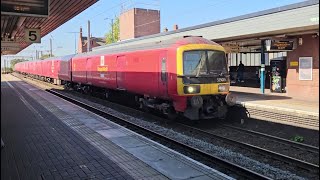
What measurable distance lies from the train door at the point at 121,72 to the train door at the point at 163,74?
3.66m

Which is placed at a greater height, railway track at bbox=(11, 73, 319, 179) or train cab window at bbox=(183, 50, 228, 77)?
train cab window at bbox=(183, 50, 228, 77)

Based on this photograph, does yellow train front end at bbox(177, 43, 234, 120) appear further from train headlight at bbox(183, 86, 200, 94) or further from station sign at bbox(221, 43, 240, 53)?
station sign at bbox(221, 43, 240, 53)

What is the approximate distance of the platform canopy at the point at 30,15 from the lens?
12.2 ft

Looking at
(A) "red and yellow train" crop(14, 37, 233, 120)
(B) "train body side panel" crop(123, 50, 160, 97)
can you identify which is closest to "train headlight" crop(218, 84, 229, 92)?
(A) "red and yellow train" crop(14, 37, 233, 120)

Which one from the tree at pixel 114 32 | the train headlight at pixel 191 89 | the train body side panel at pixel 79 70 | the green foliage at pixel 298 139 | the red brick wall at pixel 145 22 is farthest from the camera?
the tree at pixel 114 32

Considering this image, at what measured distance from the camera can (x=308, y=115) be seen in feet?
30.6

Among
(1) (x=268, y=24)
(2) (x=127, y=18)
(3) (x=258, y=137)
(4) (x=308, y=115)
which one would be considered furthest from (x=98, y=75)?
(2) (x=127, y=18)

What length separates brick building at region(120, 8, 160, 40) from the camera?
72750 mm

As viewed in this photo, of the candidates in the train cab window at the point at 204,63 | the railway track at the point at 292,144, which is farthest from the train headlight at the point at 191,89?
the railway track at the point at 292,144

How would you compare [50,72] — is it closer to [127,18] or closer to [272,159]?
[272,159]

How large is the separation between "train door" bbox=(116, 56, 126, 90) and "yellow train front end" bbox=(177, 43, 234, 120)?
4.82m

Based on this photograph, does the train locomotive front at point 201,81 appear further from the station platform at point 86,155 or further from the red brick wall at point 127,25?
the red brick wall at point 127,25

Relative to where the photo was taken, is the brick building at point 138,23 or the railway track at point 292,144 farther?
the brick building at point 138,23

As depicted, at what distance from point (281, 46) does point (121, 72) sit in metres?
6.85
